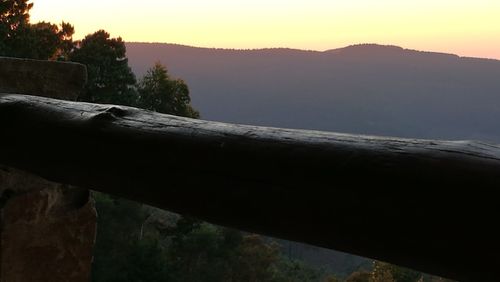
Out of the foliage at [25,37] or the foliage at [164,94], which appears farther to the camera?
the foliage at [164,94]

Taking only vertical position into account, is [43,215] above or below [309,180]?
below

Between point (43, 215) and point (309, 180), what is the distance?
45.7 inches

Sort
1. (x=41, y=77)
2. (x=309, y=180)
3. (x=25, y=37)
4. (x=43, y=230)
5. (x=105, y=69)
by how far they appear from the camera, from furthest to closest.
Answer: (x=105, y=69) → (x=25, y=37) → (x=41, y=77) → (x=43, y=230) → (x=309, y=180)

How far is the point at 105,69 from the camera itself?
1794 cm

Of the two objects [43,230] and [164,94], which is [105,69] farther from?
[43,230]

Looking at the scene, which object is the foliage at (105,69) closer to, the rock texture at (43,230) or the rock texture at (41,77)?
the rock texture at (41,77)

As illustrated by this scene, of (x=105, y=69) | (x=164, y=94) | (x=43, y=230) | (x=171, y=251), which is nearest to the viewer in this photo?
(x=43, y=230)

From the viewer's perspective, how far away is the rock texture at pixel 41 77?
6.23ft

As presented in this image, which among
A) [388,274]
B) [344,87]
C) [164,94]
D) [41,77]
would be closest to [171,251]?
[164,94]

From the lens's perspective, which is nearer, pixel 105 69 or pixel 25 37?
pixel 25 37

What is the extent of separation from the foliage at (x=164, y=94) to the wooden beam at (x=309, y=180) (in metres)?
16.8

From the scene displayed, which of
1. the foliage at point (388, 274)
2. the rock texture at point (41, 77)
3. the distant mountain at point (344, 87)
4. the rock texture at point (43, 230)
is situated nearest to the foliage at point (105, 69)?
the foliage at point (388, 274)

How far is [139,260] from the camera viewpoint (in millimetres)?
17312

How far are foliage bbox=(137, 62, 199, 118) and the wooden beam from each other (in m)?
16.8
